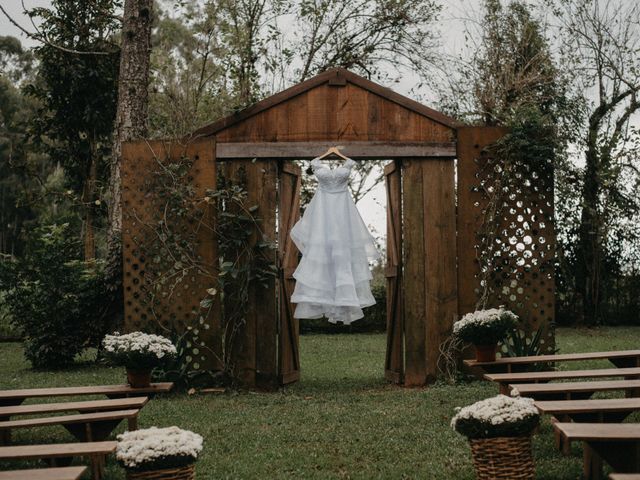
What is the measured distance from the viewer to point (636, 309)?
16.9m

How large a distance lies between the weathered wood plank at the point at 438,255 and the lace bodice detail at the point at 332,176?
2.85 feet

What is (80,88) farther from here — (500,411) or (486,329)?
(500,411)

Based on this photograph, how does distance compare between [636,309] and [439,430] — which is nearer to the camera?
[439,430]

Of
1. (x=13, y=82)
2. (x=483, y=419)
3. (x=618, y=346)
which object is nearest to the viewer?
(x=483, y=419)

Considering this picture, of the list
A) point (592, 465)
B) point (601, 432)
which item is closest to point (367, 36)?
point (592, 465)

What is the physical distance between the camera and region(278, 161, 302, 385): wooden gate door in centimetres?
925

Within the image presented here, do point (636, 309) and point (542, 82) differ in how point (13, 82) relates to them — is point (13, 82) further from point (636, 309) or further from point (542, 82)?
point (636, 309)

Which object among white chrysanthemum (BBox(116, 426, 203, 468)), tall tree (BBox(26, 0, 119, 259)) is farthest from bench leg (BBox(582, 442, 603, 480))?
tall tree (BBox(26, 0, 119, 259))

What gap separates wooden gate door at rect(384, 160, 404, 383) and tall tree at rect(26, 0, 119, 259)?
802 cm

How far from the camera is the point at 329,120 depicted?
8.98 meters

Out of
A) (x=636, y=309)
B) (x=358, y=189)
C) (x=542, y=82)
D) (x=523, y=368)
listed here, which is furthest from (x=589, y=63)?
(x=523, y=368)

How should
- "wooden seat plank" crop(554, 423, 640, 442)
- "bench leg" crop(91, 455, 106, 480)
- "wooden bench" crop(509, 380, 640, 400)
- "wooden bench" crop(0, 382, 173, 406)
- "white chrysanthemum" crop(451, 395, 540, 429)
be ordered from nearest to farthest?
"wooden seat plank" crop(554, 423, 640, 442), "white chrysanthemum" crop(451, 395, 540, 429), "bench leg" crop(91, 455, 106, 480), "wooden bench" crop(509, 380, 640, 400), "wooden bench" crop(0, 382, 173, 406)

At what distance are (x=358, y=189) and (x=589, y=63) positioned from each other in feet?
21.6

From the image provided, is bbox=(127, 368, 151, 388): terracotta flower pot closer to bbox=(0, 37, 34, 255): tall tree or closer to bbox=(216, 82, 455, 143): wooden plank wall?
bbox=(216, 82, 455, 143): wooden plank wall
